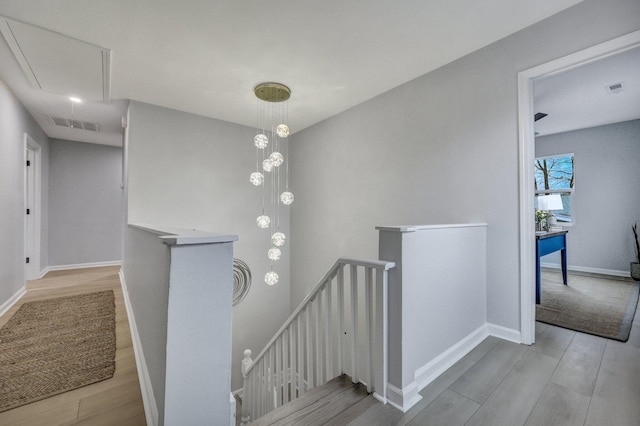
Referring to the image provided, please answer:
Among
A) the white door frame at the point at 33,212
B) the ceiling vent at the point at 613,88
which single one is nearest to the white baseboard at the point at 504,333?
the ceiling vent at the point at 613,88

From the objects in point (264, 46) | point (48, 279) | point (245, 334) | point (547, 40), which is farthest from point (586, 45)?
point (48, 279)

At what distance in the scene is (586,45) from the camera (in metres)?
1.84

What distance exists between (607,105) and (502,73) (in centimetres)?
283

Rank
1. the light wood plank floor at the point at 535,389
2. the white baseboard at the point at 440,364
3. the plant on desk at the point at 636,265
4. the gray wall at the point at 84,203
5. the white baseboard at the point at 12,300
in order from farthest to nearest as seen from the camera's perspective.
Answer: the gray wall at the point at 84,203
the plant on desk at the point at 636,265
the white baseboard at the point at 12,300
the white baseboard at the point at 440,364
the light wood plank floor at the point at 535,389

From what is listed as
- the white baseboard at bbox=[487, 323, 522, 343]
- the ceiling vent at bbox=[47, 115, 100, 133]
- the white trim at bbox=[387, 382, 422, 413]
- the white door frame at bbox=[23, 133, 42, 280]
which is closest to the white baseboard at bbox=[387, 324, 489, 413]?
the white trim at bbox=[387, 382, 422, 413]

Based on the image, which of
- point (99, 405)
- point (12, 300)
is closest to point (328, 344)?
point (99, 405)

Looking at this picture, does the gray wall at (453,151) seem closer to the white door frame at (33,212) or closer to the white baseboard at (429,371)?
the white baseboard at (429,371)

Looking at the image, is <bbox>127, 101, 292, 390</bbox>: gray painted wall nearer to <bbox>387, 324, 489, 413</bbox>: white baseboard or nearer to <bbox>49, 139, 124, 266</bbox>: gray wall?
<bbox>49, 139, 124, 266</bbox>: gray wall

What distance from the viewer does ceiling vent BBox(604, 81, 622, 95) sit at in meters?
3.10

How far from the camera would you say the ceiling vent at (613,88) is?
3.10m

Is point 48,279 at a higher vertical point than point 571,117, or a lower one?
lower

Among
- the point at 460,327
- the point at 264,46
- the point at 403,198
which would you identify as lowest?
the point at 460,327

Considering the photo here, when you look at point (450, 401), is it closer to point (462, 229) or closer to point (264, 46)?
point (462, 229)

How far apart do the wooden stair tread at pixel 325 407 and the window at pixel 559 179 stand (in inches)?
218
